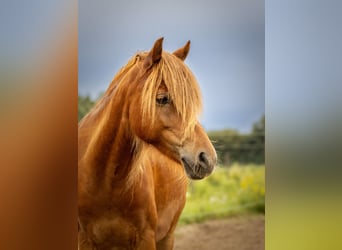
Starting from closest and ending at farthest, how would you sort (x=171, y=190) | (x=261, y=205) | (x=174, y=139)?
(x=174, y=139) < (x=171, y=190) < (x=261, y=205)

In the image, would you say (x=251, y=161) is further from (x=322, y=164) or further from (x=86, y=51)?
(x=86, y=51)

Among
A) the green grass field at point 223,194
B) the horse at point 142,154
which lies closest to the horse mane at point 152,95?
the horse at point 142,154

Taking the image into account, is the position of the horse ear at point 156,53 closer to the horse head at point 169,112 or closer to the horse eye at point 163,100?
the horse head at point 169,112

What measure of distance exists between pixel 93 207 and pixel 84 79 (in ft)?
1.88

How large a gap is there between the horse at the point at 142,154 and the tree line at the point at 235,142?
0.21ft

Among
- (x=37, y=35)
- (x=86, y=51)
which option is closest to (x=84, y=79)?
(x=86, y=51)

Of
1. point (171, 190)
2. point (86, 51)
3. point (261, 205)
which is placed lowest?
point (261, 205)

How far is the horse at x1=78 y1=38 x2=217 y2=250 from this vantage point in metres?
1.79

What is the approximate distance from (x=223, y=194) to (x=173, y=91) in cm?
53

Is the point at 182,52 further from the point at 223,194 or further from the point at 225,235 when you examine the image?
the point at 225,235

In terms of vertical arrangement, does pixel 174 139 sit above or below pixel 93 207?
above

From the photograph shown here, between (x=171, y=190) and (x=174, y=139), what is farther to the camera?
(x=171, y=190)

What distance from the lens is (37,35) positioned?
76.4 inches

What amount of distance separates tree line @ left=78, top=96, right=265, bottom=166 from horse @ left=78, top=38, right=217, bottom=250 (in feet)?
0.21
